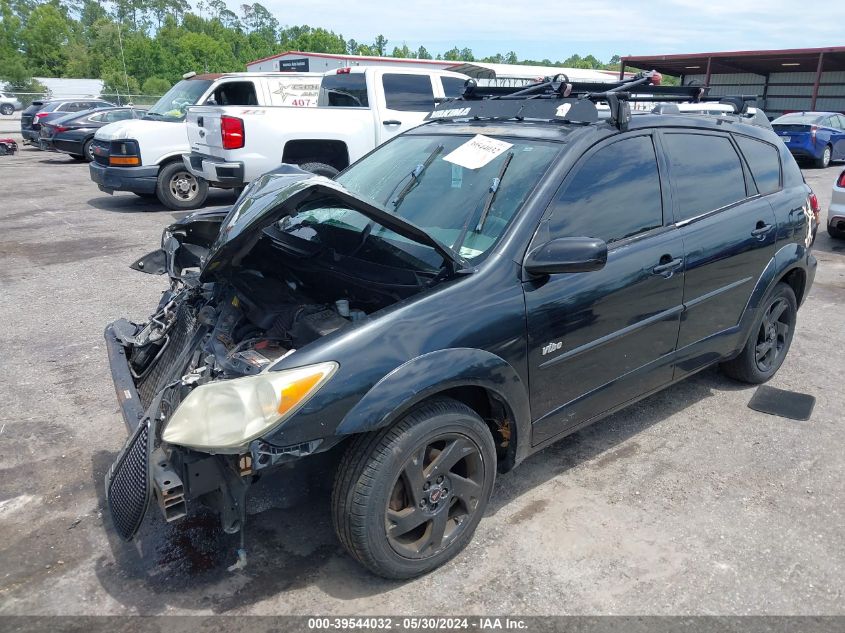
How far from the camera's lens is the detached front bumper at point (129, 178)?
10.6m

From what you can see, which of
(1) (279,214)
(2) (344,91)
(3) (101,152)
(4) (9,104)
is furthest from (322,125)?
(4) (9,104)

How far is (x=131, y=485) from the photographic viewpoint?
2619 millimetres

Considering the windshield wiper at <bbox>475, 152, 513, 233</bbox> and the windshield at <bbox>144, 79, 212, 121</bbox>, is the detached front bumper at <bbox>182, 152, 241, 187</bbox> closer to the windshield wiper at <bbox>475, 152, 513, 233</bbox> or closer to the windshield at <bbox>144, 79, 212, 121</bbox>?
the windshield at <bbox>144, 79, 212, 121</bbox>

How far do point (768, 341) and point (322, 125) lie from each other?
23.0ft

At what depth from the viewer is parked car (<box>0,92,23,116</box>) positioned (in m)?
37.6

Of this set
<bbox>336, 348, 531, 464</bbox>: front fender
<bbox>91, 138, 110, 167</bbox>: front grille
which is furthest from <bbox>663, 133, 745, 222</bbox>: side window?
<bbox>91, 138, 110, 167</bbox>: front grille

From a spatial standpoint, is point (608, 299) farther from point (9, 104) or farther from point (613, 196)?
point (9, 104)

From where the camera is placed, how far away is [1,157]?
20812 millimetres

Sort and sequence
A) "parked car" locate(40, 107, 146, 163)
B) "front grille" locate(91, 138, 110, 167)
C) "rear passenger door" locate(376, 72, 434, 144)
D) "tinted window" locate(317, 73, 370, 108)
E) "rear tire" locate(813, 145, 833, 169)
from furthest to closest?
"rear tire" locate(813, 145, 833, 169)
"parked car" locate(40, 107, 146, 163)
"front grille" locate(91, 138, 110, 167)
"tinted window" locate(317, 73, 370, 108)
"rear passenger door" locate(376, 72, 434, 144)

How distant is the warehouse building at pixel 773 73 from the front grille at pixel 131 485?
3103cm

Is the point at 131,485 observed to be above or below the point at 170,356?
below

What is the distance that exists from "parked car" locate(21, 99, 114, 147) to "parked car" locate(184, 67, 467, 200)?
44.0ft

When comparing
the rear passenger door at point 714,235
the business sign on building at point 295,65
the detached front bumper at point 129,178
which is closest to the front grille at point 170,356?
the rear passenger door at point 714,235

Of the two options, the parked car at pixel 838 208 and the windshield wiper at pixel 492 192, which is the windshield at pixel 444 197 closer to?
the windshield wiper at pixel 492 192
